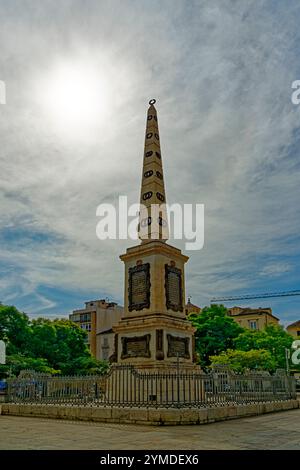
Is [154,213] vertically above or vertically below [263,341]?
above

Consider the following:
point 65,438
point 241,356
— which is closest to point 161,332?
point 65,438

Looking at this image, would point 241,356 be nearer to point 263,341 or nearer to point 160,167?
point 263,341

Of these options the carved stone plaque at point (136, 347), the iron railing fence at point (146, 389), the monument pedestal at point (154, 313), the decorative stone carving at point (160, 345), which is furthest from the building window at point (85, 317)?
the decorative stone carving at point (160, 345)

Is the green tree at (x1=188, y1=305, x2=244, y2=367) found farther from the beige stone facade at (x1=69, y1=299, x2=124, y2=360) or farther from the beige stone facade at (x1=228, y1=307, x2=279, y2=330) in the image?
the beige stone facade at (x1=228, y1=307, x2=279, y2=330)

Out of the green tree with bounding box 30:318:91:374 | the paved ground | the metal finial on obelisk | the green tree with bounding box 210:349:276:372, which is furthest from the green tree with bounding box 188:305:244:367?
the paved ground

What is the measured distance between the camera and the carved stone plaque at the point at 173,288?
17656mm

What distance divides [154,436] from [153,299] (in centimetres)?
817

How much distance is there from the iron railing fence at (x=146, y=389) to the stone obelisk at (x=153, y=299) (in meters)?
1.22

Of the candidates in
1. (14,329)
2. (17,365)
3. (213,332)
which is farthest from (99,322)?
(17,365)

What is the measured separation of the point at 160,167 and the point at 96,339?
51.3 metres

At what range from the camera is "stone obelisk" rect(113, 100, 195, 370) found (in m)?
16.4

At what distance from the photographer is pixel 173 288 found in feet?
59.4

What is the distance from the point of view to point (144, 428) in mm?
10820
